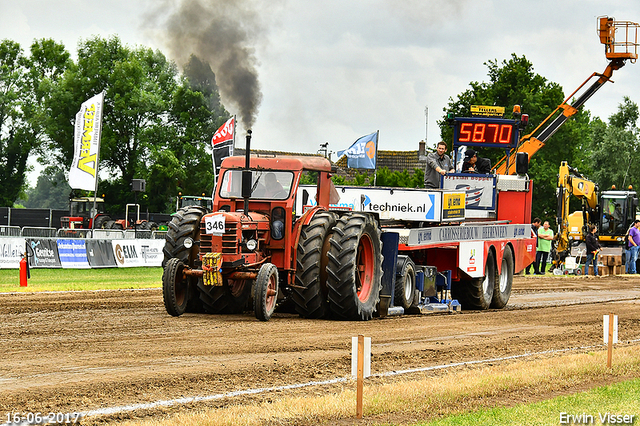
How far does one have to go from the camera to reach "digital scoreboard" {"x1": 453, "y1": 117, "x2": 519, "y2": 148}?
19047 mm

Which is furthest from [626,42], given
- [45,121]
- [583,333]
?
[45,121]

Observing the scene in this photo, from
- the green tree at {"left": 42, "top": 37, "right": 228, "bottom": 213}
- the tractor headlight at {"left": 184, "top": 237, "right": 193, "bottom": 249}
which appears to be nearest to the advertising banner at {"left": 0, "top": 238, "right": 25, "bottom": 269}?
the tractor headlight at {"left": 184, "top": 237, "right": 193, "bottom": 249}

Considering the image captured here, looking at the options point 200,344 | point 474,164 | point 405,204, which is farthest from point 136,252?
point 200,344

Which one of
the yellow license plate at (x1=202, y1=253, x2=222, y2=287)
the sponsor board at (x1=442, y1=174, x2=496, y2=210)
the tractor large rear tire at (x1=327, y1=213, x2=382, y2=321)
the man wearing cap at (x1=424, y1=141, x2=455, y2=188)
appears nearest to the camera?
the yellow license plate at (x1=202, y1=253, x2=222, y2=287)

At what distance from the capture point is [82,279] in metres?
24.2

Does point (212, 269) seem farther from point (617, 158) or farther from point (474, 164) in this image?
point (617, 158)

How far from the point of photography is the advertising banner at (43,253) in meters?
26.9

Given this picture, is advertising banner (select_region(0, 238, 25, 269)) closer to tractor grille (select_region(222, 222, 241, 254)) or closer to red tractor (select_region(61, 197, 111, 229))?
Result: tractor grille (select_region(222, 222, 241, 254))

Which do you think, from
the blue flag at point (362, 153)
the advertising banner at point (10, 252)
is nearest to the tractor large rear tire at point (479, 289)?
the advertising banner at point (10, 252)

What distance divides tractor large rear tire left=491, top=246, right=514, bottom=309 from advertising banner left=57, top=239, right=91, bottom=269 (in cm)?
1442

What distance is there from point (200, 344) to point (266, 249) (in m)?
3.04

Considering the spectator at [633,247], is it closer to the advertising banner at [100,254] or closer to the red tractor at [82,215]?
the advertising banner at [100,254]

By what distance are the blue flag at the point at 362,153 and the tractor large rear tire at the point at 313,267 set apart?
781 inches

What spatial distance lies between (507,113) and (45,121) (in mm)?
30796
